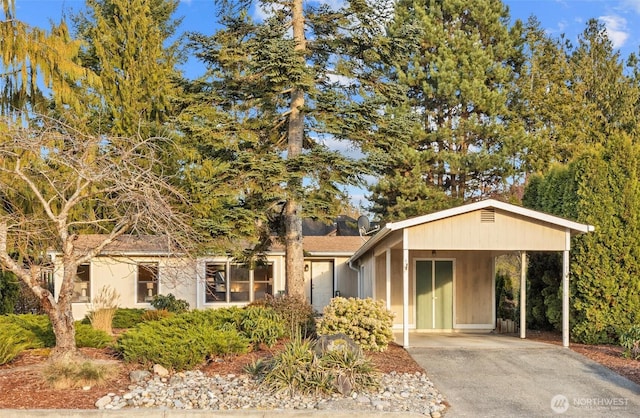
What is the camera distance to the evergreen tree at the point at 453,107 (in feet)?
71.4

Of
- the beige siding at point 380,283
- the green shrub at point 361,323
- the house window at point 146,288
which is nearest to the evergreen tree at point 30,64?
the green shrub at point 361,323

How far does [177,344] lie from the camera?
28.0ft

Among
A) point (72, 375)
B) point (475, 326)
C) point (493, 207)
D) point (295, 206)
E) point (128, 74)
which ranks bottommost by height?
point (475, 326)

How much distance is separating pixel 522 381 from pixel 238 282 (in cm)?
1200

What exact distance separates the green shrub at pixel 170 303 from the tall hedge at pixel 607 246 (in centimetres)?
1090

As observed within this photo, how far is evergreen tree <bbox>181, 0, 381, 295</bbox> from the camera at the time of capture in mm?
12445

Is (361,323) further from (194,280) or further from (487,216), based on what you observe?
(194,280)

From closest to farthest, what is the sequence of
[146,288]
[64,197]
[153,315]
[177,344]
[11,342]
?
[64,197]
[177,344]
[11,342]
[153,315]
[146,288]

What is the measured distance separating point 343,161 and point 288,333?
160 inches

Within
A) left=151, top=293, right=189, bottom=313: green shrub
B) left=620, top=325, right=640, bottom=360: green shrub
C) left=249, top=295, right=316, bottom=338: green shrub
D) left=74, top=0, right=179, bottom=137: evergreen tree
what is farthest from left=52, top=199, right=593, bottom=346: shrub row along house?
left=74, top=0, right=179, bottom=137: evergreen tree

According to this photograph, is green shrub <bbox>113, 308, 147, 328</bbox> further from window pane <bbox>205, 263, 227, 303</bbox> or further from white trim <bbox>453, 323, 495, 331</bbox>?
white trim <bbox>453, 323, 495, 331</bbox>

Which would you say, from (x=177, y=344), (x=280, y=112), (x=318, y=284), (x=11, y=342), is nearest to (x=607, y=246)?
(x=280, y=112)

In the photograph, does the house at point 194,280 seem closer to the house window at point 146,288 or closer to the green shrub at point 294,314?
the house window at point 146,288

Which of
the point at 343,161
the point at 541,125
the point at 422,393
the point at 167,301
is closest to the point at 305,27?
the point at 343,161
